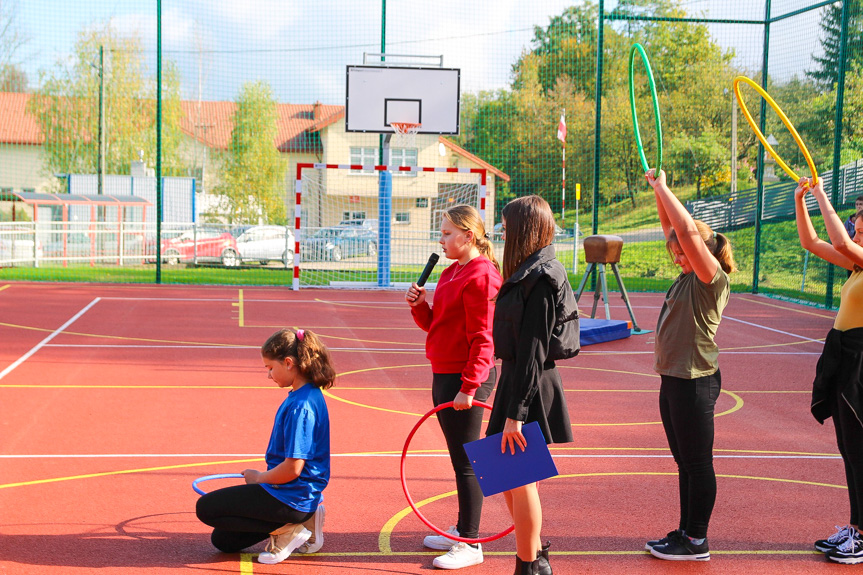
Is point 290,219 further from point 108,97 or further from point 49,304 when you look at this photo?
point 49,304

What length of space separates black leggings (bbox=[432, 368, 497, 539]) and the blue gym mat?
6.90 meters

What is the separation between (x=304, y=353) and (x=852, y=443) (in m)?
2.65

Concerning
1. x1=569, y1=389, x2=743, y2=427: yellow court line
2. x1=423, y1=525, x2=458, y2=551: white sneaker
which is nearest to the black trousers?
x1=423, y1=525, x2=458, y2=551: white sneaker

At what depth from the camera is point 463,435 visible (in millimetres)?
4086

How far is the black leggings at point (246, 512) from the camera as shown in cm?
397

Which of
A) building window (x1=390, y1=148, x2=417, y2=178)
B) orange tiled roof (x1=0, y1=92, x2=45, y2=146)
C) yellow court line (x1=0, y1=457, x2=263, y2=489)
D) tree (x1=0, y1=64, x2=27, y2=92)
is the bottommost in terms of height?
yellow court line (x1=0, y1=457, x2=263, y2=489)

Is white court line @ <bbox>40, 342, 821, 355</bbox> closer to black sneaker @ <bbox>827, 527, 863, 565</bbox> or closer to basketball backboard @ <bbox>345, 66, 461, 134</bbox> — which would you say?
black sneaker @ <bbox>827, 527, 863, 565</bbox>

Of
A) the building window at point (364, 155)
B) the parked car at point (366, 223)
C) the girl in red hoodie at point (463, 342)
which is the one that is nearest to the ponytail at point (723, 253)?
the girl in red hoodie at point (463, 342)

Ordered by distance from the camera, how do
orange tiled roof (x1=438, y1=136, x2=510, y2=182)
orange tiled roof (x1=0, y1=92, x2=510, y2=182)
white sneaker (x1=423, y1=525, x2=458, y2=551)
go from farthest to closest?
1. orange tiled roof (x1=0, y1=92, x2=510, y2=182)
2. orange tiled roof (x1=438, y1=136, x2=510, y2=182)
3. white sneaker (x1=423, y1=525, x2=458, y2=551)

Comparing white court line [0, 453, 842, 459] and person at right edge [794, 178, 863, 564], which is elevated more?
person at right edge [794, 178, 863, 564]

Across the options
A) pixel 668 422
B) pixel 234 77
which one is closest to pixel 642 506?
pixel 668 422

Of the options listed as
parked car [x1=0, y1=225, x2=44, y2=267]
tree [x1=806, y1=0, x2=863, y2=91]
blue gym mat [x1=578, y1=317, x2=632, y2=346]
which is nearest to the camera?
blue gym mat [x1=578, y1=317, x2=632, y2=346]

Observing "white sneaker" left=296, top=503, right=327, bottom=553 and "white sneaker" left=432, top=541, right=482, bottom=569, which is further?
"white sneaker" left=296, top=503, right=327, bottom=553

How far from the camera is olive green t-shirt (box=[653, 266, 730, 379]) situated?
4.01 meters
